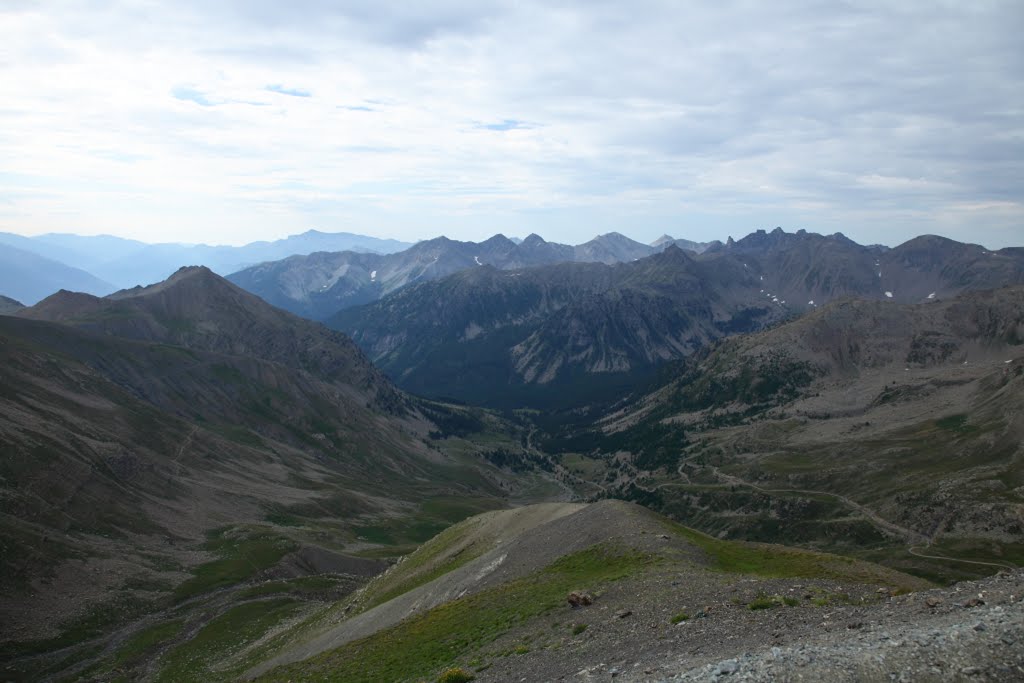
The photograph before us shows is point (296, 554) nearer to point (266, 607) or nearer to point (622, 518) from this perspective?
point (266, 607)

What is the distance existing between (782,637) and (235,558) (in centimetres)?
12566

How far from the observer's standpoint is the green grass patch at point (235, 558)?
118 metres

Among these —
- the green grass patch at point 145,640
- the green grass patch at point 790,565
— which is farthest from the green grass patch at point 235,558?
the green grass patch at point 790,565

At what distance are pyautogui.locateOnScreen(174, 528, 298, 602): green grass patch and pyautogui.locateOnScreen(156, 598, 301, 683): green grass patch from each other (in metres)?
15.9

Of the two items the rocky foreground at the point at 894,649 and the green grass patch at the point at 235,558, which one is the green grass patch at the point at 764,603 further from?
the green grass patch at the point at 235,558

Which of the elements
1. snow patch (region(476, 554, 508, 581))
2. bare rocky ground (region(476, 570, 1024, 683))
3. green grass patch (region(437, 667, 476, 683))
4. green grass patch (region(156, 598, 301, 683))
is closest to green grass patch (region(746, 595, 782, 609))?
bare rocky ground (region(476, 570, 1024, 683))

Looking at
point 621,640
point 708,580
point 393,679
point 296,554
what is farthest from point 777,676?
point 296,554

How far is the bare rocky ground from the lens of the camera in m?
25.0

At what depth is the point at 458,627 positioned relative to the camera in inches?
1961

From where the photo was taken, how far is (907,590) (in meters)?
39.5

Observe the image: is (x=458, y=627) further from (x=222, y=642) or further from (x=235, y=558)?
(x=235, y=558)

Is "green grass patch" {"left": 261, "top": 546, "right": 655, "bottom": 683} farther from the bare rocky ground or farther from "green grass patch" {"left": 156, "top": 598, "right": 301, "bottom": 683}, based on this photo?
"green grass patch" {"left": 156, "top": 598, "right": 301, "bottom": 683}

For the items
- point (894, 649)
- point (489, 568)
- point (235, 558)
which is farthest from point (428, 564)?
point (894, 649)

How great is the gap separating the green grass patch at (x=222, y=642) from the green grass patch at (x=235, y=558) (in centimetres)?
1591
